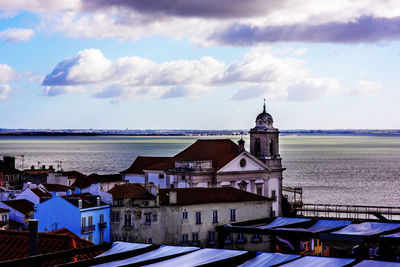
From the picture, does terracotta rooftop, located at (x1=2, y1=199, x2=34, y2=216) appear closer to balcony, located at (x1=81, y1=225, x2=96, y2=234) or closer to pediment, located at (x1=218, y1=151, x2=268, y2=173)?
balcony, located at (x1=81, y1=225, x2=96, y2=234)

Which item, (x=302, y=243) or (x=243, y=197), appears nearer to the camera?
(x=302, y=243)

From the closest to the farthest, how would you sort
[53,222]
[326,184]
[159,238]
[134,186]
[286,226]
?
[286,226], [53,222], [159,238], [134,186], [326,184]

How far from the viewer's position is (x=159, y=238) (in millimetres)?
47469

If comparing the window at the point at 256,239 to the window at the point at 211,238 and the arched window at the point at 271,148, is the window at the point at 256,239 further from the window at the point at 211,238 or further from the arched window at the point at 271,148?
the arched window at the point at 271,148

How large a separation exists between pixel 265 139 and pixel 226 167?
310 inches

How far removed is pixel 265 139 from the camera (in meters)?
72.7

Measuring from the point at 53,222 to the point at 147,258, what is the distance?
100.0 feet

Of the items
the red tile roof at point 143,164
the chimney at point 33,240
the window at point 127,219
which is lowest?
the window at point 127,219

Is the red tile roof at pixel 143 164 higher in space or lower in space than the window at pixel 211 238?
higher

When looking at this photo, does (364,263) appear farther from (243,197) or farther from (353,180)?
(353,180)

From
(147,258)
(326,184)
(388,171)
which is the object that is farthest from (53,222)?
(388,171)

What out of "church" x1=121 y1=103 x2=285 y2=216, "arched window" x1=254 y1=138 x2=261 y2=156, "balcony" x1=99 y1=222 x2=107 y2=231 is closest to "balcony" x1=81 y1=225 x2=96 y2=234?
"balcony" x1=99 y1=222 x2=107 y2=231

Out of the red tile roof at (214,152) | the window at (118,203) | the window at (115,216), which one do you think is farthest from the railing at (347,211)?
the window at (115,216)

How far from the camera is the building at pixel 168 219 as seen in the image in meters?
47.6
